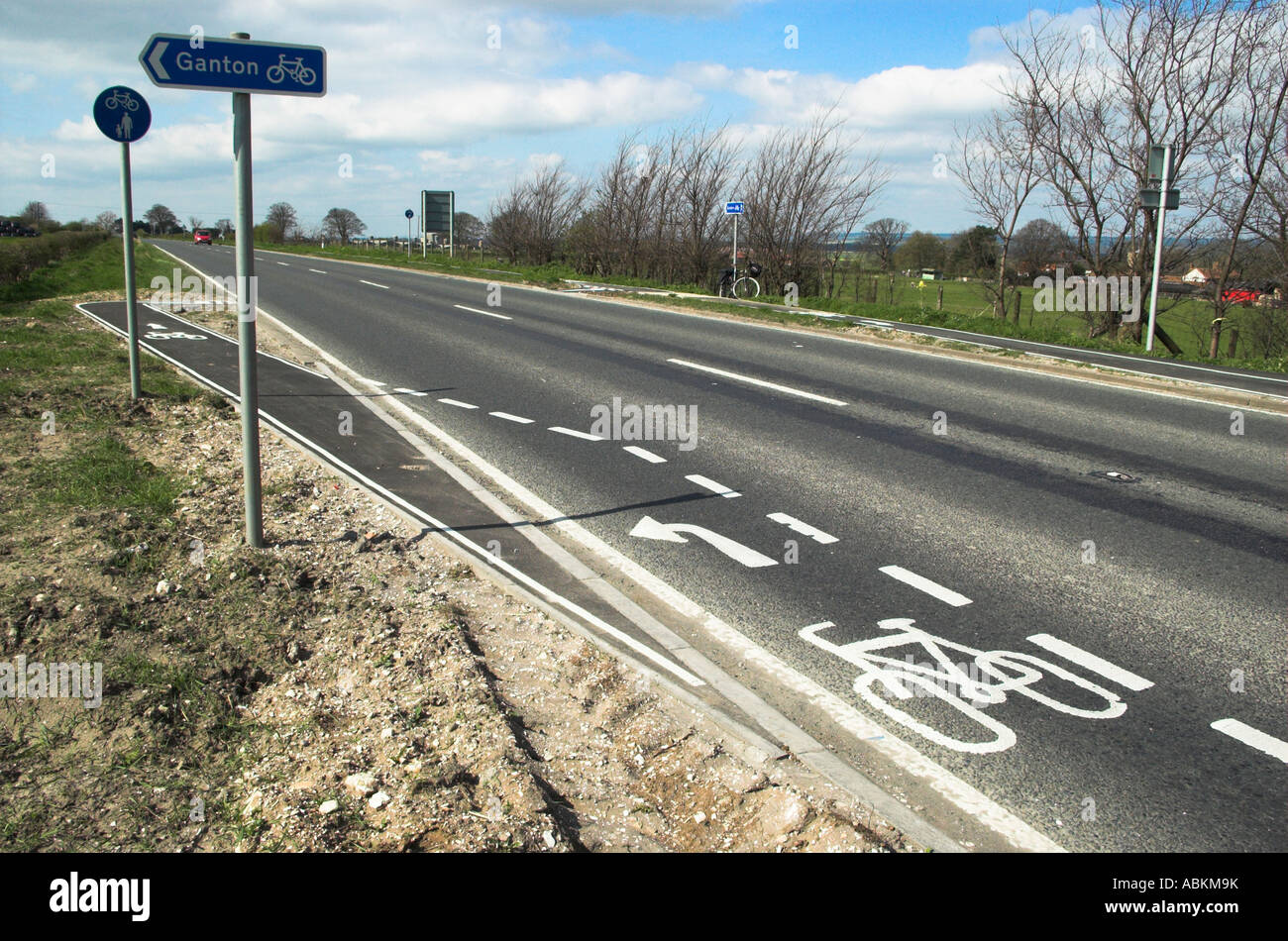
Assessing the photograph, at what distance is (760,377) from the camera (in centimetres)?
1241

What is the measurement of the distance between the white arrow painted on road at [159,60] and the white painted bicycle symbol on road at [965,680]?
4.31 m

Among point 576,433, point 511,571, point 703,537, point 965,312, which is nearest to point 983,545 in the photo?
point 703,537

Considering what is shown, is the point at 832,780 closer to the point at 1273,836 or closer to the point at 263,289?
the point at 1273,836

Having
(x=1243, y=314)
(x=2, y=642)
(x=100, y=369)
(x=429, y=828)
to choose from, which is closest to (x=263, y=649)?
(x=2, y=642)

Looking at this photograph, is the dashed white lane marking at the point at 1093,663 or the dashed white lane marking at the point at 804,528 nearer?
A: the dashed white lane marking at the point at 1093,663

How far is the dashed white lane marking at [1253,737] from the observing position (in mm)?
3719

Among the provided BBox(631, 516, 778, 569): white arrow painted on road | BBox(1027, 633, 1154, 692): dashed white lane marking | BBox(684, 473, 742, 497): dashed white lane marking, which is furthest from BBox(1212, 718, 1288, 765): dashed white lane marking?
BBox(684, 473, 742, 497): dashed white lane marking

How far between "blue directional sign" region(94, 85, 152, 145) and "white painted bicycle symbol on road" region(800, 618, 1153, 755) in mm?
7828

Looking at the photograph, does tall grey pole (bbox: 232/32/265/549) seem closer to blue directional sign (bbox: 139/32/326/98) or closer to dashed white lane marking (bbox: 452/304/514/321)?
blue directional sign (bbox: 139/32/326/98)
